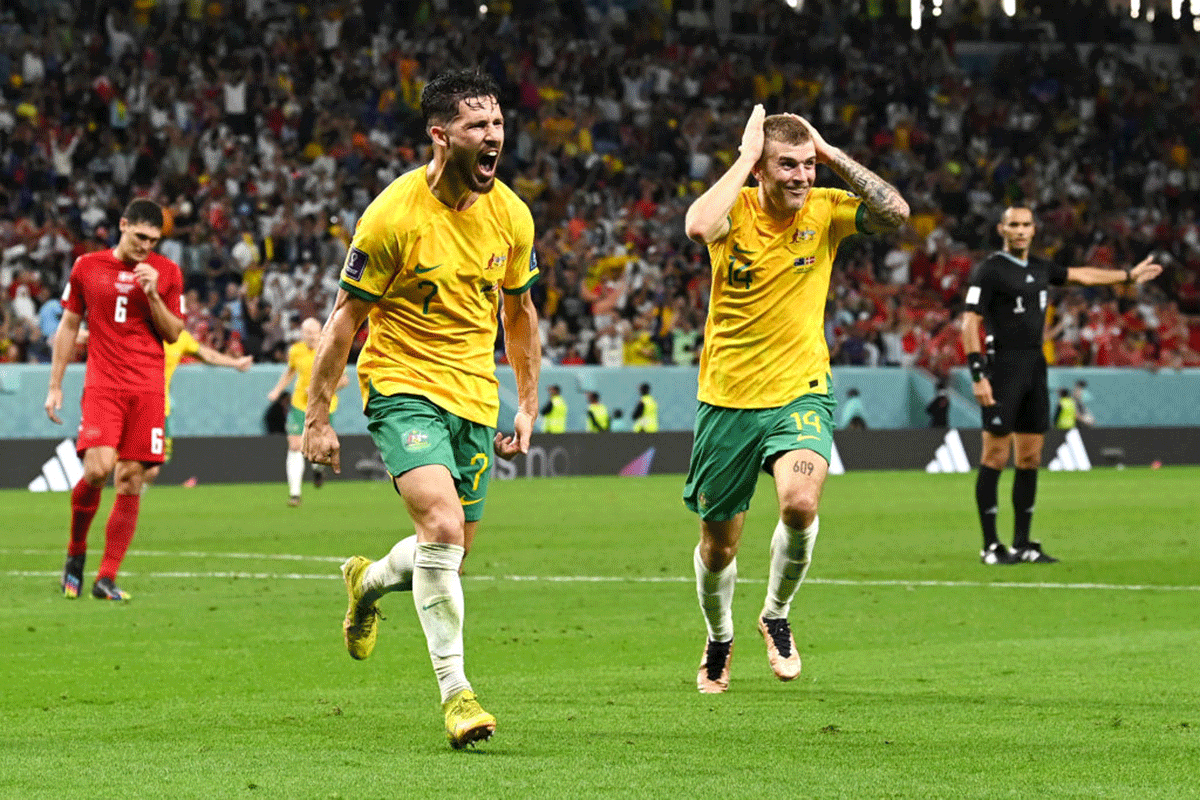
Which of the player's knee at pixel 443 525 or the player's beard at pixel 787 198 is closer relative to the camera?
the player's knee at pixel 443 525

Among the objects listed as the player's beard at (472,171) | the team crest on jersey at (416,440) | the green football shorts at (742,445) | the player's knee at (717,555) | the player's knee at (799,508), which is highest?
the player's beard at (472,171)

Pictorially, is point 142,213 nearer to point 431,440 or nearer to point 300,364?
point 431,440

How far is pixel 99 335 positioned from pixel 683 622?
408cm

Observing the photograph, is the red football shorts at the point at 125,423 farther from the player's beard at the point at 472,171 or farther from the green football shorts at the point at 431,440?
the player's beard at the point at 472,171

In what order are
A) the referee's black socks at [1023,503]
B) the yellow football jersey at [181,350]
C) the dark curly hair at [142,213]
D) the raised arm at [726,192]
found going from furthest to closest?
the yellow football jersey at [181,350], the referee's black socks at [1023,503], the dark curly hair at [142,213], the raised arm at [726,192]

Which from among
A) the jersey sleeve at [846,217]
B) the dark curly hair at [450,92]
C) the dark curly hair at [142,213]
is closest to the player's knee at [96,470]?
the dark curly hair at [142,213]

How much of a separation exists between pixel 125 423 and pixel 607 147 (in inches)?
1001

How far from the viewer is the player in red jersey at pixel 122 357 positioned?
36.9ft

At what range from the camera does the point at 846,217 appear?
8008mm

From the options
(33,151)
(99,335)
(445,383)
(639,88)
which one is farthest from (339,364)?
(639,88)

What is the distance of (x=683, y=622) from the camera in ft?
33.6

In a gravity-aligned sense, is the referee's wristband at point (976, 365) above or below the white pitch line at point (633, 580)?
above

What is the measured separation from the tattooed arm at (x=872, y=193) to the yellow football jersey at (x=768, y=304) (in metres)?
0.12

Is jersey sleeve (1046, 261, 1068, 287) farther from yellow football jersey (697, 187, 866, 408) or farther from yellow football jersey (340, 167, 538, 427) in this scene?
yellow football jersey (340, 167, 538, 427)
